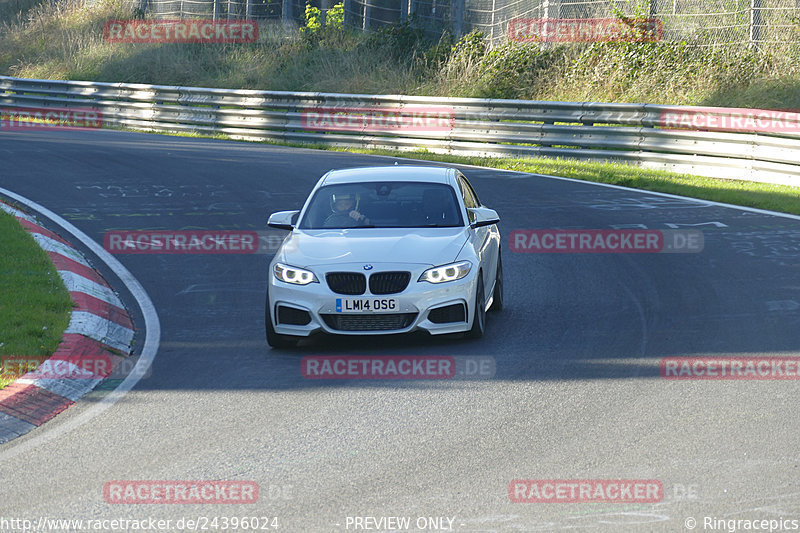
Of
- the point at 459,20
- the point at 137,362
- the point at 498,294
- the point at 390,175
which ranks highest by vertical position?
the point at 459,20

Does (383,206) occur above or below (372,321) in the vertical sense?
above

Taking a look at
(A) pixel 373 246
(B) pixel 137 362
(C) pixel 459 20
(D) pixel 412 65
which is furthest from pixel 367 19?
(B) pixel 137 362

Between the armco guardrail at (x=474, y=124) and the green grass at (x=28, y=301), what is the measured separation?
1206cm

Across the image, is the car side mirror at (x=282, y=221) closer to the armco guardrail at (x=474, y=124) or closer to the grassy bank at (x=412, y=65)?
the armco guardrail at (x=474, y=124)

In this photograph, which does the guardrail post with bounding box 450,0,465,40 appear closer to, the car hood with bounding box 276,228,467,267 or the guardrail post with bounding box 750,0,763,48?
the guardrail post with bounding box 750,0,763,48

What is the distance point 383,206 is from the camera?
10.6 meters

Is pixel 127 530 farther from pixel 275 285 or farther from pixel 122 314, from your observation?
pixel 122 314

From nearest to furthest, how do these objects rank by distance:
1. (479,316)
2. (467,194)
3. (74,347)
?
(74,347)
(479,316)
(467,194)

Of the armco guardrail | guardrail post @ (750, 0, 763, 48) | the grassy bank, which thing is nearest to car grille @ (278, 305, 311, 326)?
the armco guardrail

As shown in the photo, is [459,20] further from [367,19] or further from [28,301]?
[28,301]

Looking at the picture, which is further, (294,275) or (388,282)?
(294,275)

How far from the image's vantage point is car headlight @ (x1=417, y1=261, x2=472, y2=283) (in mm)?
9367

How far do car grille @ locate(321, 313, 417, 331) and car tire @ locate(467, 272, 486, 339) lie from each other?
23.9 inches

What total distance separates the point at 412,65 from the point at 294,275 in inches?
885
